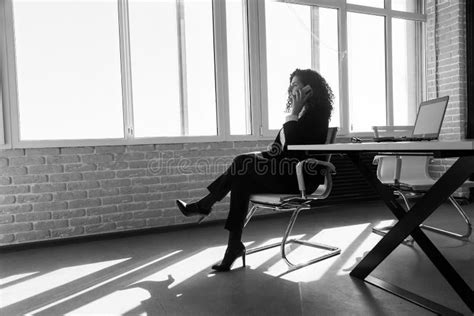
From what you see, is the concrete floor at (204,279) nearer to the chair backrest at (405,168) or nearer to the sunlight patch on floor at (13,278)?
the sunlight patch on floor at (13,278)

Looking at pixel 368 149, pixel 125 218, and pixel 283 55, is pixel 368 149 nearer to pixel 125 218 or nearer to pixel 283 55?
pixel 125 218

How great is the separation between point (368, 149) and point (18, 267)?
8.50 feet

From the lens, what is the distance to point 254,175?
9.17 ft

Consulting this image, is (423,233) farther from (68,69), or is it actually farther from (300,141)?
(68,69)

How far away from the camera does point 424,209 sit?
2.00m

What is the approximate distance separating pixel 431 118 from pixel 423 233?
39.5 inches

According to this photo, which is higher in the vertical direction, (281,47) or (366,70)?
(281,47)

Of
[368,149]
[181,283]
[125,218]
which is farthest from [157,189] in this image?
Result: [368,149]

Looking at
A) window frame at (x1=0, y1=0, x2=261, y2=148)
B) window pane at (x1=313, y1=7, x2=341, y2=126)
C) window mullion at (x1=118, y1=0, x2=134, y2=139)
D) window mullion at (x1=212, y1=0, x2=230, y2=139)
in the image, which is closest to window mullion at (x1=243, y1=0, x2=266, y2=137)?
window frame at (x1=0, y1=0, x2=261, y2=148)

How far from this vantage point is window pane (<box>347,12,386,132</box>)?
17.3 ft

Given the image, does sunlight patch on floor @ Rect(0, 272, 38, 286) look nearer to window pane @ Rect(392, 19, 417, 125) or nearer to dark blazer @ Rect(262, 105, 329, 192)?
dark blazer @ Rect(262, 105, 329, 192)

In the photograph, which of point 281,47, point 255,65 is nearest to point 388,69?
point 281,47

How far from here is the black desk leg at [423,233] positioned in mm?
1867

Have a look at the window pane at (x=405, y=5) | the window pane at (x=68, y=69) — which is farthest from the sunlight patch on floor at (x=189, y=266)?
the window pane at (x=405, y=5)
